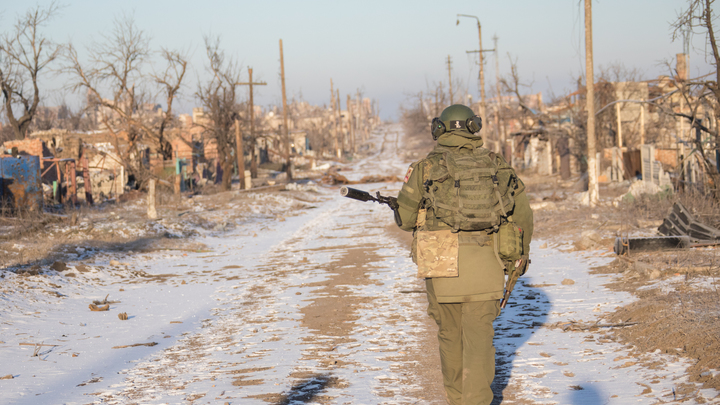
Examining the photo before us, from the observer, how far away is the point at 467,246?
3.61m

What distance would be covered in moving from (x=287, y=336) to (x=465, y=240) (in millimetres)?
3100

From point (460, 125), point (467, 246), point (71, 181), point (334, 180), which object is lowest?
point (334, 180)

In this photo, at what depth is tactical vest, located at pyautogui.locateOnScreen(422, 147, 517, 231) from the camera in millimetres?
3545

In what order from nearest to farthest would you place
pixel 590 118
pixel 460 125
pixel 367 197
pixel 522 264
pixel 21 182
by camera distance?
pixel 460 125 < pixel 522 264 < pixel 367 197 < pixel 590 118 < pixel 21 182

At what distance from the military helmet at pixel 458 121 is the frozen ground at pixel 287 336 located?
6.22ft

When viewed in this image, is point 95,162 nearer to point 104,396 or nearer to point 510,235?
point 104,396

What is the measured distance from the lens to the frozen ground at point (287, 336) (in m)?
4.39

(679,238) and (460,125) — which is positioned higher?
(460,125)

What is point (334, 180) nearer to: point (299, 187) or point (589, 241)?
point (299, 187)

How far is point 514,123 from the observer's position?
44.8m

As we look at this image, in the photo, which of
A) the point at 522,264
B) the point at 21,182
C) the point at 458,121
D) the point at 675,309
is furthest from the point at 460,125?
the point at 21,182

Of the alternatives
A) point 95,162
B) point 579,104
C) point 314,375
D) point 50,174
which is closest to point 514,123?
point 579,104

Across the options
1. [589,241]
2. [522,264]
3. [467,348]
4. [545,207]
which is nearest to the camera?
[467,348]

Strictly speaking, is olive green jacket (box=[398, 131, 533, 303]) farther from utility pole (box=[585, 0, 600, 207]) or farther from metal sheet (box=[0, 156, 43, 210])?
metal sheet (box=[0, 156, 43, 210])
